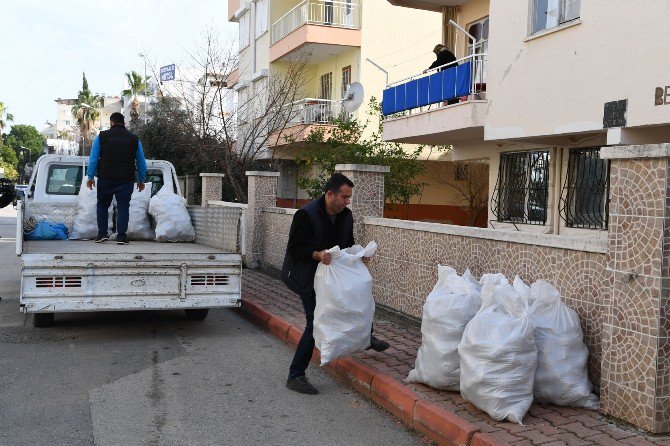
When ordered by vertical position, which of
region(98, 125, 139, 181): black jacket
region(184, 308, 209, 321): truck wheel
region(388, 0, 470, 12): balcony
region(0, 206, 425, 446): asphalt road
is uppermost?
region(388, 0, 470, 12): balcony

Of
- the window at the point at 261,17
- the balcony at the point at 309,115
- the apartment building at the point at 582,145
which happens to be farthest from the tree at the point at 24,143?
the apartment building at the point at 582,145

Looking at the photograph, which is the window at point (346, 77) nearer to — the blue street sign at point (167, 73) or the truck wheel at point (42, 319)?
the blue street sign at point (167, 73)

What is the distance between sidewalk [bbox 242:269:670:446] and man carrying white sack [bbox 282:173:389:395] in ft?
1.87

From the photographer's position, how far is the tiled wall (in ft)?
17.0

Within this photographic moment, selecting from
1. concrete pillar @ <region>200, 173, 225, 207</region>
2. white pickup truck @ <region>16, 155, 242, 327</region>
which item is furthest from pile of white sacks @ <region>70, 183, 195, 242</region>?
concrete pillar @ <region>200, 173, 225, 207</region>

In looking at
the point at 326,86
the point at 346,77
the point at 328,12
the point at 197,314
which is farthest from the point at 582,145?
the point at 326,86

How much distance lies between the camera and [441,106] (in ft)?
47.8

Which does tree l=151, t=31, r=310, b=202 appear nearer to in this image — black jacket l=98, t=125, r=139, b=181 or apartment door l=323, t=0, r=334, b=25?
apartment door l=323, t=0, r=334, b=25

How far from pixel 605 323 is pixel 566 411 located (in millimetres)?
725

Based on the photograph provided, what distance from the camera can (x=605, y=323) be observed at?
468cm

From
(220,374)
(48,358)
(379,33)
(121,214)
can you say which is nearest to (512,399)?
(220,374)

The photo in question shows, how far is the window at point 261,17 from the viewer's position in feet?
90.7

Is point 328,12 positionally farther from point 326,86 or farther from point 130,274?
point 130,274

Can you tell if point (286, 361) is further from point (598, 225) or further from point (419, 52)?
point (419, 52)
